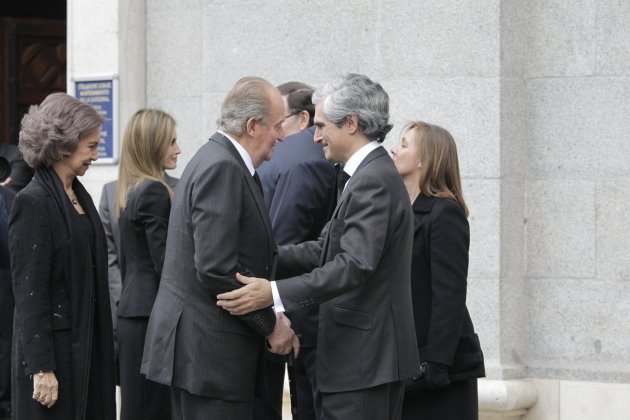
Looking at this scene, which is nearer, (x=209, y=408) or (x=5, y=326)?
(x=209, y=408)

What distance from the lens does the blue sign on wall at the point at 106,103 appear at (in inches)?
323

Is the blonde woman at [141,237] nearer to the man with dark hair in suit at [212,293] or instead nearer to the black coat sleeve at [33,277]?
the black coat sleeve at [33,277]

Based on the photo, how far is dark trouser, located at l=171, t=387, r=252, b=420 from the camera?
14.6 feet

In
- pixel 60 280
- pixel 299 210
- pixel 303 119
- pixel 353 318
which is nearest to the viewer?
pixel 353 318

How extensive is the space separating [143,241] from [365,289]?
6.96ft

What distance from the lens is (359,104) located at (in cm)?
462

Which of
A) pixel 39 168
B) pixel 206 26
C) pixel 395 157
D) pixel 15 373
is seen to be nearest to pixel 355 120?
pixel 395 157

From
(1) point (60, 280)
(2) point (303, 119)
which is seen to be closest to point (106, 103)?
(2) point (303, 119)

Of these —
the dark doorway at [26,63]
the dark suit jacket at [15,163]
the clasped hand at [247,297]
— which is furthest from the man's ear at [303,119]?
the dark doorway at [26,63]

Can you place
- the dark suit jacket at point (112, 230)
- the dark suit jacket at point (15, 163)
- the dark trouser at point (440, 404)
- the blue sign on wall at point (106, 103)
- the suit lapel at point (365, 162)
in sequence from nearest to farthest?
the suit lapel at point (365, 162) < the dark trouser at point (440, 404) < the dark suit jacket at point (112, 230) < the blue sign on wall at point (106, 103) < the dark suit jacket at point (15, 163)

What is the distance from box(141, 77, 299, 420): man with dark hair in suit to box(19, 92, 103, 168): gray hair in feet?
2.51

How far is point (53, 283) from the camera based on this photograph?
491cm

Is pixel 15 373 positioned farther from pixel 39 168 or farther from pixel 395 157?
pixel 395 157

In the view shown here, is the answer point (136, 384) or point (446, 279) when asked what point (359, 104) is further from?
point (136, 384)
